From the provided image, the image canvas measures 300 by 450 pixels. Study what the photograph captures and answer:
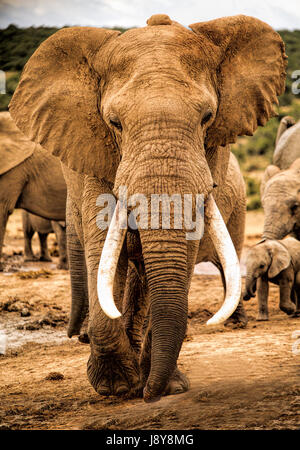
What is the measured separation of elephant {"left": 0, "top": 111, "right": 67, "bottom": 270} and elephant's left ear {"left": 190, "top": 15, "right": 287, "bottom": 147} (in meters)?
4.96

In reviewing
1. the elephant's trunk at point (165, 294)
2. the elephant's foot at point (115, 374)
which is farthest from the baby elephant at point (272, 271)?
the elephant's trunk at point (165, 294)

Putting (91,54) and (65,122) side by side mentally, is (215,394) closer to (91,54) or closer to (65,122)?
(65,122)

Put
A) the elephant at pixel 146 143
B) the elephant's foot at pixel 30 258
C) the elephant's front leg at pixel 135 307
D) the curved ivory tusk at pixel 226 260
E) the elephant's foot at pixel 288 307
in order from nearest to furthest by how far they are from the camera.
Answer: the curved ivory tusk at pixel 226 260
the elephant at pixel 146 143
the elephant's front leg at pixel 135 307
the elephant's foot at pixel 288 307
the elephant's foot at pixel 30 258

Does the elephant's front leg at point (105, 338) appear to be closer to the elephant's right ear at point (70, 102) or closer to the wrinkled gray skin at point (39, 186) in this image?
the elephant's right ear at point (70, 102)

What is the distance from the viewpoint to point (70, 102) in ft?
13.0

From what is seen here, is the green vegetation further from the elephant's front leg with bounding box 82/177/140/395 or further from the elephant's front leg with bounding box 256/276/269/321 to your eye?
the elephant's front leg with bounding box 82/177/140/395

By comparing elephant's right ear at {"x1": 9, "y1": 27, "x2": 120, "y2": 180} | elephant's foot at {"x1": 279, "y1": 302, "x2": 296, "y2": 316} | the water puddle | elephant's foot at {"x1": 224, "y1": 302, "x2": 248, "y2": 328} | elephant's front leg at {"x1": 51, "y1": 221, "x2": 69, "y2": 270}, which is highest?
elephant's right ear at {"x1": 9, "y1": 27, "x2": 120, "y2": 180}

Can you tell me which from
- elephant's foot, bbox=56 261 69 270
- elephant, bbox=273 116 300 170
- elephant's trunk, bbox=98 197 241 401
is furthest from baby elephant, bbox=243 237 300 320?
elephant's foot, bbox=56 261 69 270

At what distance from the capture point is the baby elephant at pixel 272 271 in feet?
20.7

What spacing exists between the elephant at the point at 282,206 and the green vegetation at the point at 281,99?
184 inches

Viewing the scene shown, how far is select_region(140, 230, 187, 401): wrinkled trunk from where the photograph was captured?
324cm

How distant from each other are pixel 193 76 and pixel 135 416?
1.71 m

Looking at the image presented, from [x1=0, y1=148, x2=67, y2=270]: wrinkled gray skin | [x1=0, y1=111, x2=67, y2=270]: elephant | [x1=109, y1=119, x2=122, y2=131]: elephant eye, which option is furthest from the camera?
[x1=0, y1=148, x2=67, y2=270]: wrinkled gray skin

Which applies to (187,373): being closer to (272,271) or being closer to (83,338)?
(83,338)
